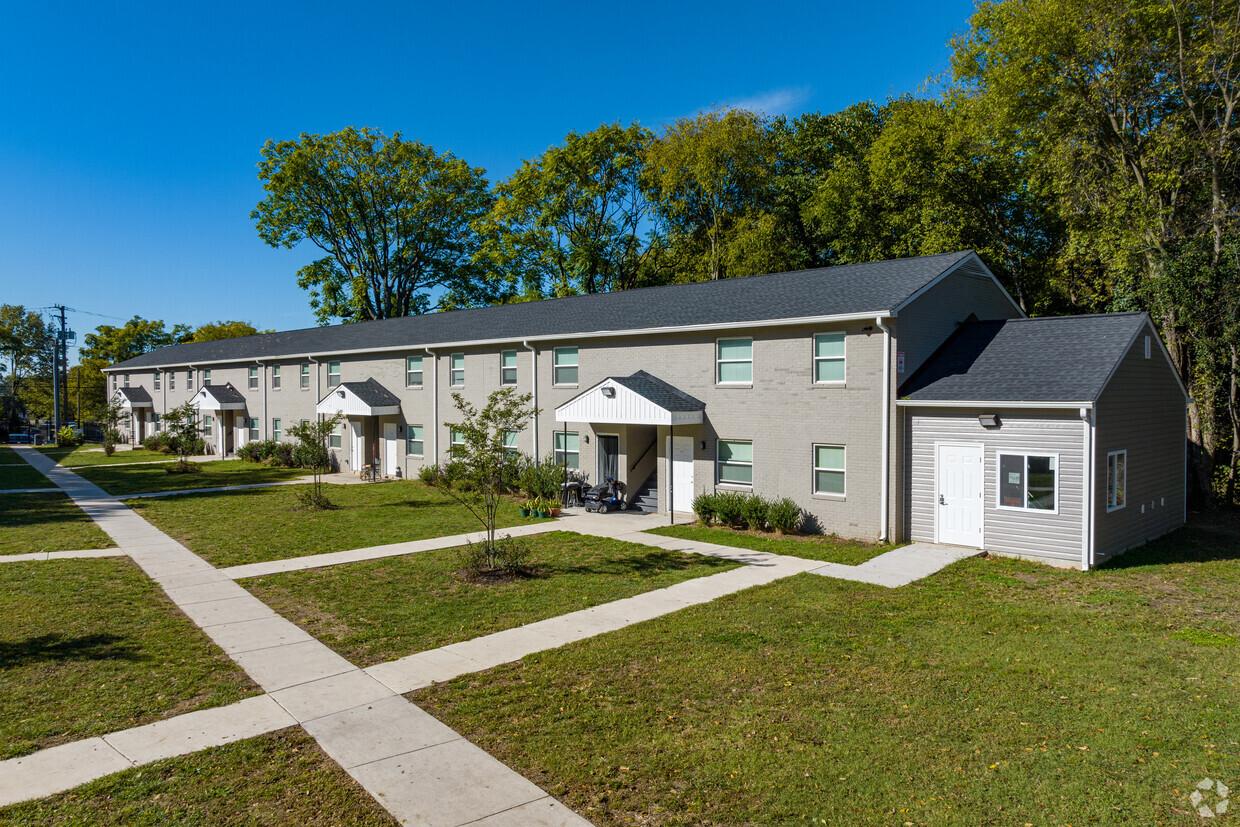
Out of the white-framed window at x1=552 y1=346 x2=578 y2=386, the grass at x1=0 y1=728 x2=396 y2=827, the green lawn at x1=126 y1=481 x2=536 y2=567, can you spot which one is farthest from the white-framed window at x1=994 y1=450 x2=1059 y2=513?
the grass at x1=0 y1=728 x2=396 y2=827

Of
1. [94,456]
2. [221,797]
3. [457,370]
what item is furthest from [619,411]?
[94,456]

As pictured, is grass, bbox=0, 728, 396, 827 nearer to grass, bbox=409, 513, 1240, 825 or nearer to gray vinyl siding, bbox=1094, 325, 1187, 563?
grass, bbox=409, 513, 1240, 825

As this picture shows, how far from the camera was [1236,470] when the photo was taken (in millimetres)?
Answer: 21266

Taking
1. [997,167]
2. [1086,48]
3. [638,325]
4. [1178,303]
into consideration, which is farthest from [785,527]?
[997,167]

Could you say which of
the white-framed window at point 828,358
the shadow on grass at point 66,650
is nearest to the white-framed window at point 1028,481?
the white-framed window at point 828,358

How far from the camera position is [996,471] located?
14.6 meters

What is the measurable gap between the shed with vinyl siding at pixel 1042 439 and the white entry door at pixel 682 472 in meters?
5.82

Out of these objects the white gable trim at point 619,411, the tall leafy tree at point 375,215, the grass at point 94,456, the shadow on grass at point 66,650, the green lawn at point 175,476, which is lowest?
the shadow on grass at point 66,650

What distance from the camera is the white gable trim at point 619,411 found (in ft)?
60.2

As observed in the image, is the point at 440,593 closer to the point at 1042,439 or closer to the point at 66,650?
the point at 66,650

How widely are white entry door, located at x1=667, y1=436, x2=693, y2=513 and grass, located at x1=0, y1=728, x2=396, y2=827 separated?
1398 centimetres

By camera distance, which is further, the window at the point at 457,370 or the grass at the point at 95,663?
the window at the point at 457,370

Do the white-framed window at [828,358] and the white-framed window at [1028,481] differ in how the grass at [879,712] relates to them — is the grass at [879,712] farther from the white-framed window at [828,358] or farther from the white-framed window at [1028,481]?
the white-framed window at [828,358]

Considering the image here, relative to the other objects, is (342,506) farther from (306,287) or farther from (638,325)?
(306,287)
